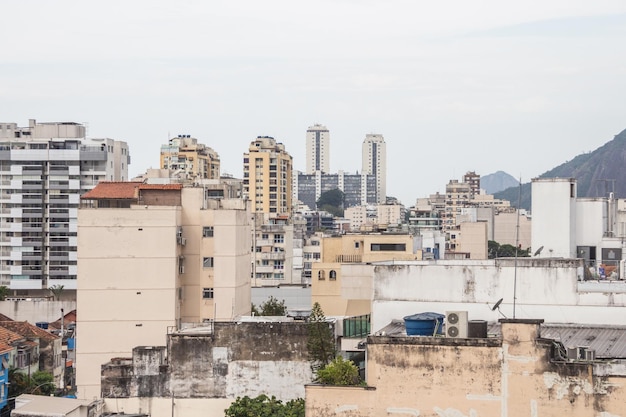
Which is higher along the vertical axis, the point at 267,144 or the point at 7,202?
the point at 267,144

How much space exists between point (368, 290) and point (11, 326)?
69.2 feet

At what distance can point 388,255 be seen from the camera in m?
76.2

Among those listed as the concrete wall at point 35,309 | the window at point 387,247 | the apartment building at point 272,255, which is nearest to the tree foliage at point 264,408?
the window at point 387,247

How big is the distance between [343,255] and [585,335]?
1852 inches

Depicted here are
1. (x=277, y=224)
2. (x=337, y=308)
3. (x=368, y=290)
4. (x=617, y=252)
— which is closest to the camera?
(x=617, y=252)

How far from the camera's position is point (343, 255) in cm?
7625

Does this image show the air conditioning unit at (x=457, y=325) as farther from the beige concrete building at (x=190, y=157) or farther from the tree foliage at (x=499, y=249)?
the beige concrete building at (x=190, y=157)

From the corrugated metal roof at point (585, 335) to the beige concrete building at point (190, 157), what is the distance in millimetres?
113498

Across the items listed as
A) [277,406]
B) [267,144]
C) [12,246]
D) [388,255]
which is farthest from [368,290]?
[267,144]

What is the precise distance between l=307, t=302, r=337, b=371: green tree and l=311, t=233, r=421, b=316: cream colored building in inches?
1365

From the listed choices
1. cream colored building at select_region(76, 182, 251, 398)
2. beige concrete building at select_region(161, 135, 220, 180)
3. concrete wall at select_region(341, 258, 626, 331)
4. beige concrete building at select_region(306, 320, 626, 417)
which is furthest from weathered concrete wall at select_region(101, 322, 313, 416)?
beige concrete building at select_region(161, 135, 220, 180)

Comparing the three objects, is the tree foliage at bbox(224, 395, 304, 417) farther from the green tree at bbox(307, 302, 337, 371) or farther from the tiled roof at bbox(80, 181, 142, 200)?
the tiled roof at bbox(80, 181, 142, 200)

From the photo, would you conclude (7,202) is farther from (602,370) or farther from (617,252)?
(602,370)

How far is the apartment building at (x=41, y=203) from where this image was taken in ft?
331
